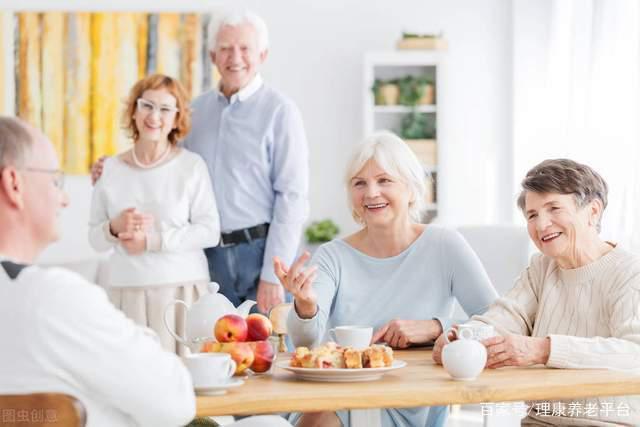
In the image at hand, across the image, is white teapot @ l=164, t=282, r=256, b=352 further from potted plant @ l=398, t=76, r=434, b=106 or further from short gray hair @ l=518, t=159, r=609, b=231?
potted plant @ l=398, t=76, r=434, b=106

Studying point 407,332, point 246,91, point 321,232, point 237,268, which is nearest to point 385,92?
point 321,232

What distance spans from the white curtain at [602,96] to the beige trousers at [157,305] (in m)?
1.71

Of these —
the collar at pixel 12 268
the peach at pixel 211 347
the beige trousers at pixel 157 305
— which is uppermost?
the collar at pixel 12 268

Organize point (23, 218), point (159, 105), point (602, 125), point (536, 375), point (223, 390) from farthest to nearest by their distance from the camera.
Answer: point (602, 125), point (159, 105), point (536, 375), point (223, 390), point (23, 218)

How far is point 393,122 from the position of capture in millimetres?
5957

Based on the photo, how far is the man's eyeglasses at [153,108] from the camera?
3.57 meters

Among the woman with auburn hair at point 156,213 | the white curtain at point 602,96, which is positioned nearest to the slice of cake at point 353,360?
the woman with auburn hair at point 156,213

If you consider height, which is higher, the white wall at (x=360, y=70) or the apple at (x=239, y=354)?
the white wall at (x=360, y=70)

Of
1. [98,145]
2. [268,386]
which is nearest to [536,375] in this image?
[268,386]

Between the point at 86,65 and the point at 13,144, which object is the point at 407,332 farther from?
the point at 86,65

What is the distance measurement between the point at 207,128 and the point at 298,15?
2.40 metres

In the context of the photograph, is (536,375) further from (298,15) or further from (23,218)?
(298,15)

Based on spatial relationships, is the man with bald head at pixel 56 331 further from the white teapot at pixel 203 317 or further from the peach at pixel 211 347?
the white teapot at pixel 203 317

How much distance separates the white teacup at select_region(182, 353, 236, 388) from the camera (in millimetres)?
1910
